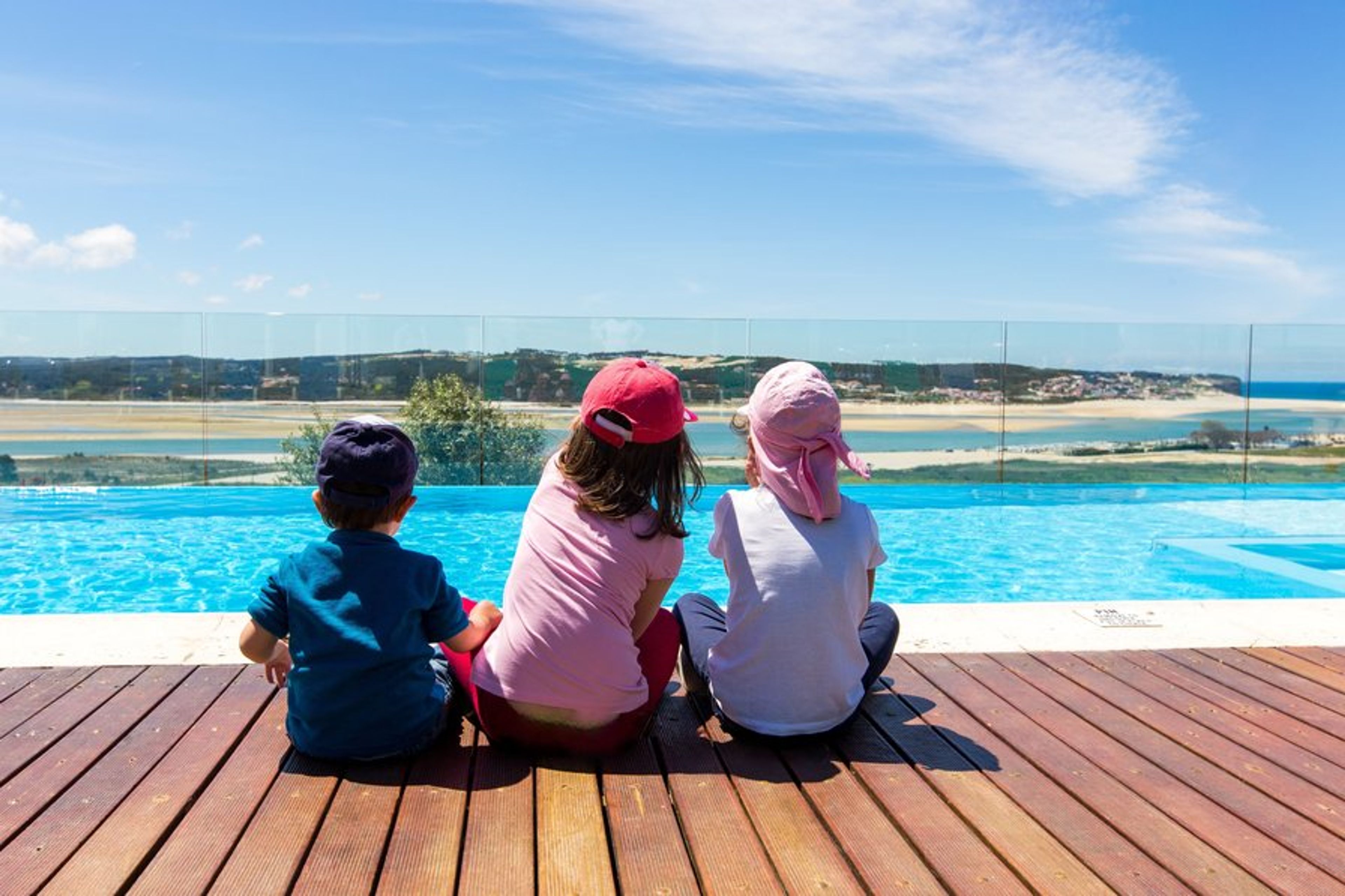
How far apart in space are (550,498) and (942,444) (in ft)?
31.3

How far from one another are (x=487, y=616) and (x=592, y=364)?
27.7 ft

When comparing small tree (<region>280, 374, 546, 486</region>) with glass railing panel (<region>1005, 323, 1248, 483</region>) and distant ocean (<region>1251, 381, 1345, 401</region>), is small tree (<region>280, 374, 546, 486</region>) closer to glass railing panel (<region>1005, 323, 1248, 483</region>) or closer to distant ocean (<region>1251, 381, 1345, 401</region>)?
glass railing panel (<region>1005, 323, 1248, 483</region>)

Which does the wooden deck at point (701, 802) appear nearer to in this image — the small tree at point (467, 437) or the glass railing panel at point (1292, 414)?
the small tree at point (467, 437)

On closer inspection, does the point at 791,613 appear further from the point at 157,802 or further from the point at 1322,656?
the point at 1322,656

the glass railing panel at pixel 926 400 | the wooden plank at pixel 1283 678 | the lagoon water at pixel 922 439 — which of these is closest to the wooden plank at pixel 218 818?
the wooden plank at pixel 1283 678

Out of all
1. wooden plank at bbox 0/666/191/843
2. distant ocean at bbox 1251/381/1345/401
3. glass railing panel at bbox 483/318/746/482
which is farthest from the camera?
distant ocean at bbox 1251/381/1345/401

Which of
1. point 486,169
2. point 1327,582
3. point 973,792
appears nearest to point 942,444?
point 1327,582

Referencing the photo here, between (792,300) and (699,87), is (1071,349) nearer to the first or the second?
(699,87)

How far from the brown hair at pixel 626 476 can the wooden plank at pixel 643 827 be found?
1.68 feet

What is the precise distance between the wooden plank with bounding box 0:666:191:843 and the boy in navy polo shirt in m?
0.47

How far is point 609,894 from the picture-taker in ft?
5.37

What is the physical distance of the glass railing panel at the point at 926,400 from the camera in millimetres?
11133

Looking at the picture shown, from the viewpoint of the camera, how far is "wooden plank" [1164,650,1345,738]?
2586mm

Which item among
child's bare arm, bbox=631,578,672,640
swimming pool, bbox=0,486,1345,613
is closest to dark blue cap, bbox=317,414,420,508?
child's bare arm, bbox=631,578,672,640
